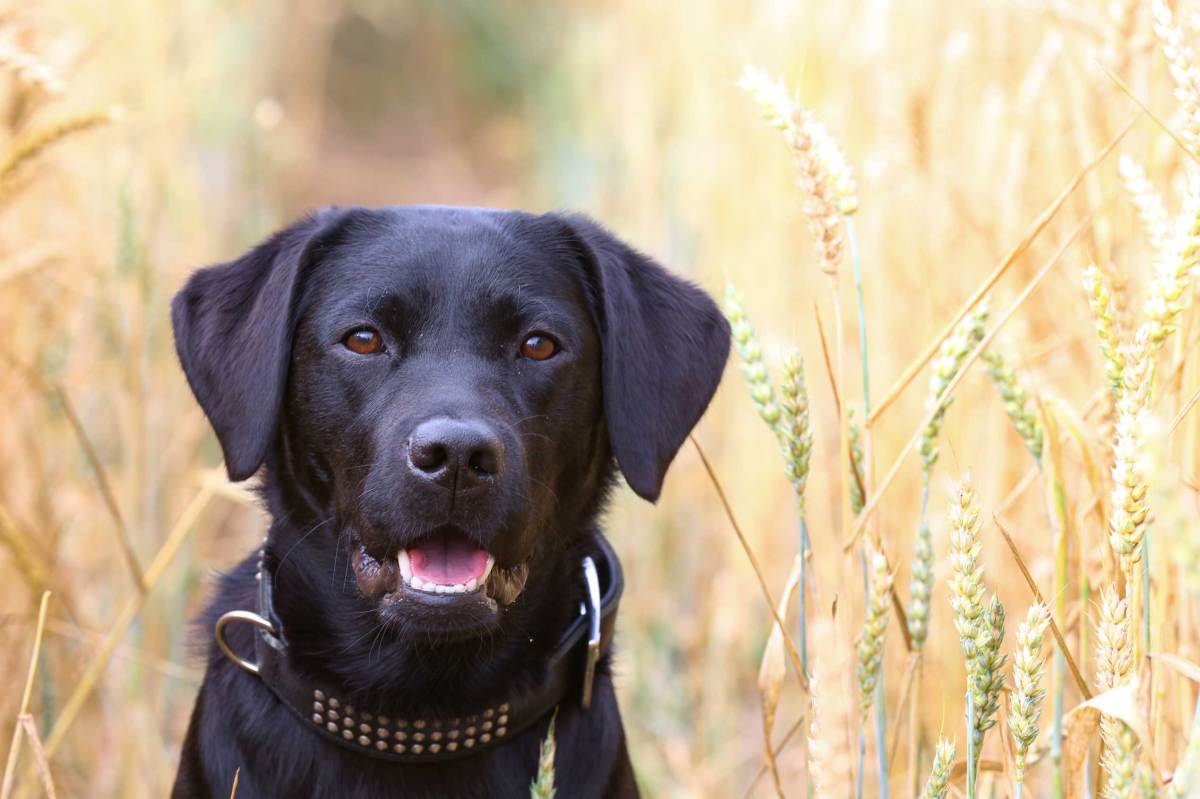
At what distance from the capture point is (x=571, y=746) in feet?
8.23

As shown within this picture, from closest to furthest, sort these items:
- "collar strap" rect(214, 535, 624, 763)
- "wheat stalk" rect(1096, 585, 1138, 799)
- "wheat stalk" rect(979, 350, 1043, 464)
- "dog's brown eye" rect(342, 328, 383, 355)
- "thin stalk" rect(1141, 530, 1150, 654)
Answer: "wheat stalk" rect(1096, 585, 1138, 799)
"thin stalk" rect(1141, 530, 1150, 654)
"wheat stalk" rect(979, 350, 1043, 464)
"collar strap" rect(214, 535, 624, 763)
"dog's brown eye" rect(342, 328, 383, 355)

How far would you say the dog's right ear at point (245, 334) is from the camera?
249 cm

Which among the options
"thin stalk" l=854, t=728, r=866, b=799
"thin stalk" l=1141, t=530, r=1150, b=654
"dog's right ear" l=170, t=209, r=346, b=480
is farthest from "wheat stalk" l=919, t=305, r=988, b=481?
"dog's right ear" l=170, t=209, r=346, b=480

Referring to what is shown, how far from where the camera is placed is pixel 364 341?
8.46 ft

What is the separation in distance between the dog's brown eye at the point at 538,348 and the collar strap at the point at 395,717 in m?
0.50

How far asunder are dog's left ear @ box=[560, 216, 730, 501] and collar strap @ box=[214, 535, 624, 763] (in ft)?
1.08

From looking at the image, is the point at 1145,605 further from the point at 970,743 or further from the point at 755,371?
the point at 755,371

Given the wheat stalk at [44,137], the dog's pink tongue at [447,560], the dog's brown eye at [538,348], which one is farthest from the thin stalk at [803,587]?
the wheat stalk at [44,137]

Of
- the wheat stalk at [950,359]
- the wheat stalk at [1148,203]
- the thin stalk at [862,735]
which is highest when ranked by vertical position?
the wheat stalk at [1148,203]

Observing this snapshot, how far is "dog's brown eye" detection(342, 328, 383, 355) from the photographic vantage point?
2576 millimetres

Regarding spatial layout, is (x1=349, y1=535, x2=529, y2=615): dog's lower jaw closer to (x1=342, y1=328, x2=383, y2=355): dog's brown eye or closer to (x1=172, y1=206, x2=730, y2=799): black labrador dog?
(x1=172, y1=206, x2=730, y2=799): black labrador dog

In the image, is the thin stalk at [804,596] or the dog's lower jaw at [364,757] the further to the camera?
the dog's lower jaw at [364,757]

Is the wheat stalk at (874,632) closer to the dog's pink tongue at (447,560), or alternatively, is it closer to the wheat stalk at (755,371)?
the wheat stalk at (755,371)

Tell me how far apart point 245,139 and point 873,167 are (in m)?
3.90
